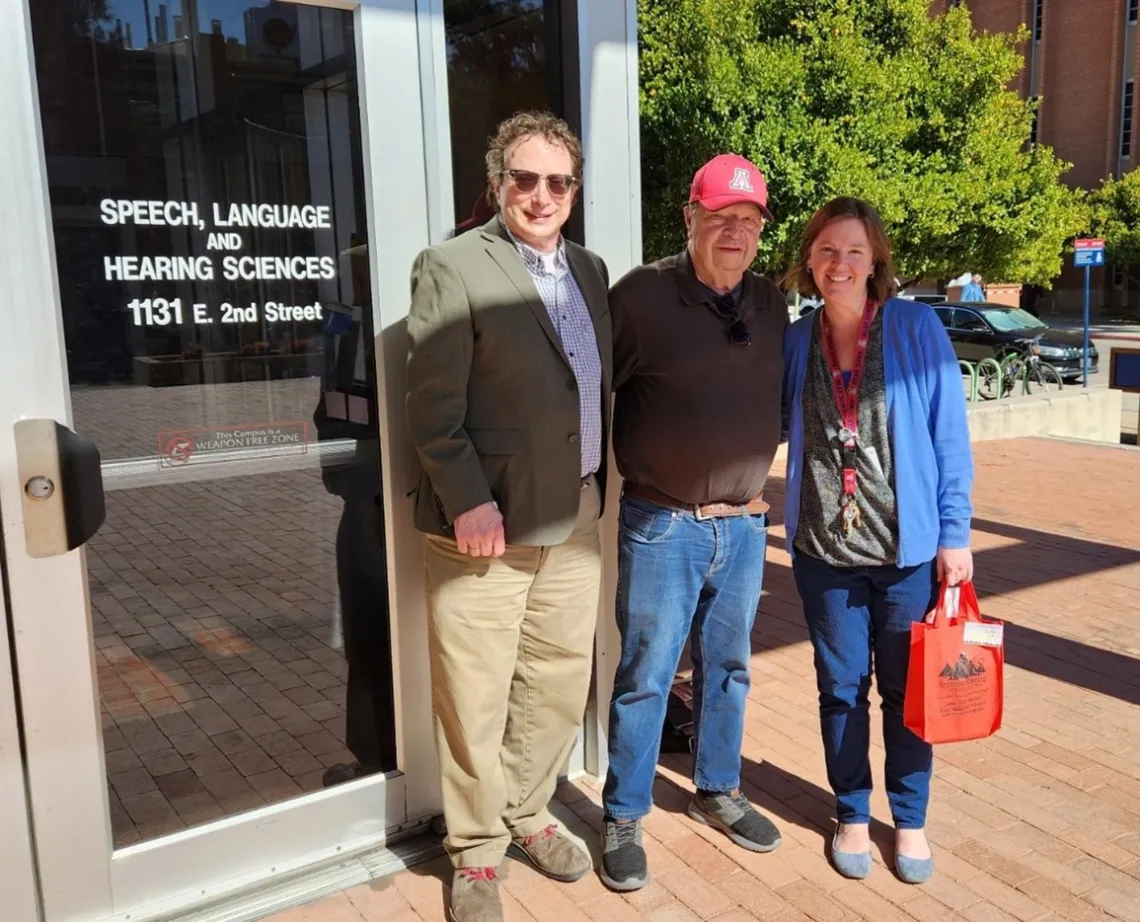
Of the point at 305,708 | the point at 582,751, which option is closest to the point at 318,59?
the point at 305,708

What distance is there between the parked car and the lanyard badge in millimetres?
16219

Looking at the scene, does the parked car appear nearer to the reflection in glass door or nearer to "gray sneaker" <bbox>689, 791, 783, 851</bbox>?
"gray sneaker" <bbox>689, 791, 783, 851</bbox>

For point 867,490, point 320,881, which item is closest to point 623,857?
point 320,881

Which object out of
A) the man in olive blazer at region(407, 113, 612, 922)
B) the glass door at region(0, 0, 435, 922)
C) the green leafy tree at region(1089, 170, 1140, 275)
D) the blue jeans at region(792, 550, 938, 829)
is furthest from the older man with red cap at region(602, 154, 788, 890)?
the green leafy tree at region(1089, 170, 1140, 275)

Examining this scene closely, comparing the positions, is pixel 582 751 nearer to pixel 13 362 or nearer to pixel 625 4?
pixel 13 362

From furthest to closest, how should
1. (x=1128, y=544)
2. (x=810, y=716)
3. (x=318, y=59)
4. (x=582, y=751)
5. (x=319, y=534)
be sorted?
(x=1128, y=544), (x=810, y=716), (x=582, y=751), (x=319, y=534), (x=318, y=59)

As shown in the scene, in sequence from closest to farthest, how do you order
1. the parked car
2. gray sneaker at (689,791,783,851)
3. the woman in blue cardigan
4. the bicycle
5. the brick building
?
the woman in blue cardigan → gray sneaker at (689,791,783,851) → the bicycle → the parked car → the brick building

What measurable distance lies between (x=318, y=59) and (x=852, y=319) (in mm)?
1657

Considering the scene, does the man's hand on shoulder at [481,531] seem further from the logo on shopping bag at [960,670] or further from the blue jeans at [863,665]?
the logo on shopping bag at [960,670]

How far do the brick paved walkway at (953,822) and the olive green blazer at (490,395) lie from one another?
1.09 metres

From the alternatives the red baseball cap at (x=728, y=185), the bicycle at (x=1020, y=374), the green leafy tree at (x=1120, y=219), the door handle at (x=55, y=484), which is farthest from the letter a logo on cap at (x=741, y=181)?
the green leafy tree at (x=1120, y=219)

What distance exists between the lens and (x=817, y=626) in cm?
308

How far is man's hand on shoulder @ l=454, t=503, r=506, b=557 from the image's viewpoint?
257 cm

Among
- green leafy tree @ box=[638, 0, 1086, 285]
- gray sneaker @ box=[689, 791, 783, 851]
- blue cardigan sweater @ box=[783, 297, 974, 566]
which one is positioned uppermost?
green leafy tree @ box=[638, 0, 1086, 285]
